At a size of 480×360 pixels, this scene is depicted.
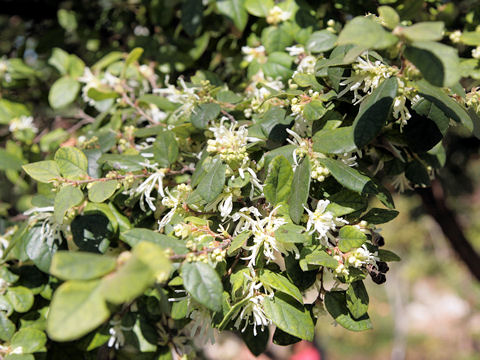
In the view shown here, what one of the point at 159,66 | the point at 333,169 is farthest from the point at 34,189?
the point at 333,169

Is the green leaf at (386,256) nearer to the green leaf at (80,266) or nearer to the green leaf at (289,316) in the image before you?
the green leaf at (289,316)

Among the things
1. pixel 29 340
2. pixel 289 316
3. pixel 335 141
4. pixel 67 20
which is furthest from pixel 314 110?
pixel 67 20

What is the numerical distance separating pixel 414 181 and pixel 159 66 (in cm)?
95

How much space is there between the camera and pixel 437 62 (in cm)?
61

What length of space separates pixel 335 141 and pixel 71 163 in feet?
1.88

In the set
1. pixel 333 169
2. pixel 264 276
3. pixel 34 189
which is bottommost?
pixel 34 189

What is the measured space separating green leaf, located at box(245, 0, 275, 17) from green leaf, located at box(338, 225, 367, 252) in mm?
795

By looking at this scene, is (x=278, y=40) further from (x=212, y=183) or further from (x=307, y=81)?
(x=212, y=183)

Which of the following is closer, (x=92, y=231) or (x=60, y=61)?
(x=92, y=231)

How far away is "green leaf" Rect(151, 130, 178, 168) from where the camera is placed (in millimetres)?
988

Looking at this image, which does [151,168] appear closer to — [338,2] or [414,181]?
[414,181]

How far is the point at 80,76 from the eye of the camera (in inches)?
61.6

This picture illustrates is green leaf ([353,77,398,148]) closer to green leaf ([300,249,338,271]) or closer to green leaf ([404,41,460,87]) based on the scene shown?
green leaf ([404,41,460,87])

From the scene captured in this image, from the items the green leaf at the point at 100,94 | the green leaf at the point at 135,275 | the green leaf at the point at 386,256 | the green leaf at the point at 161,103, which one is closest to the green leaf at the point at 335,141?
the green leaf at the point at 386,256
